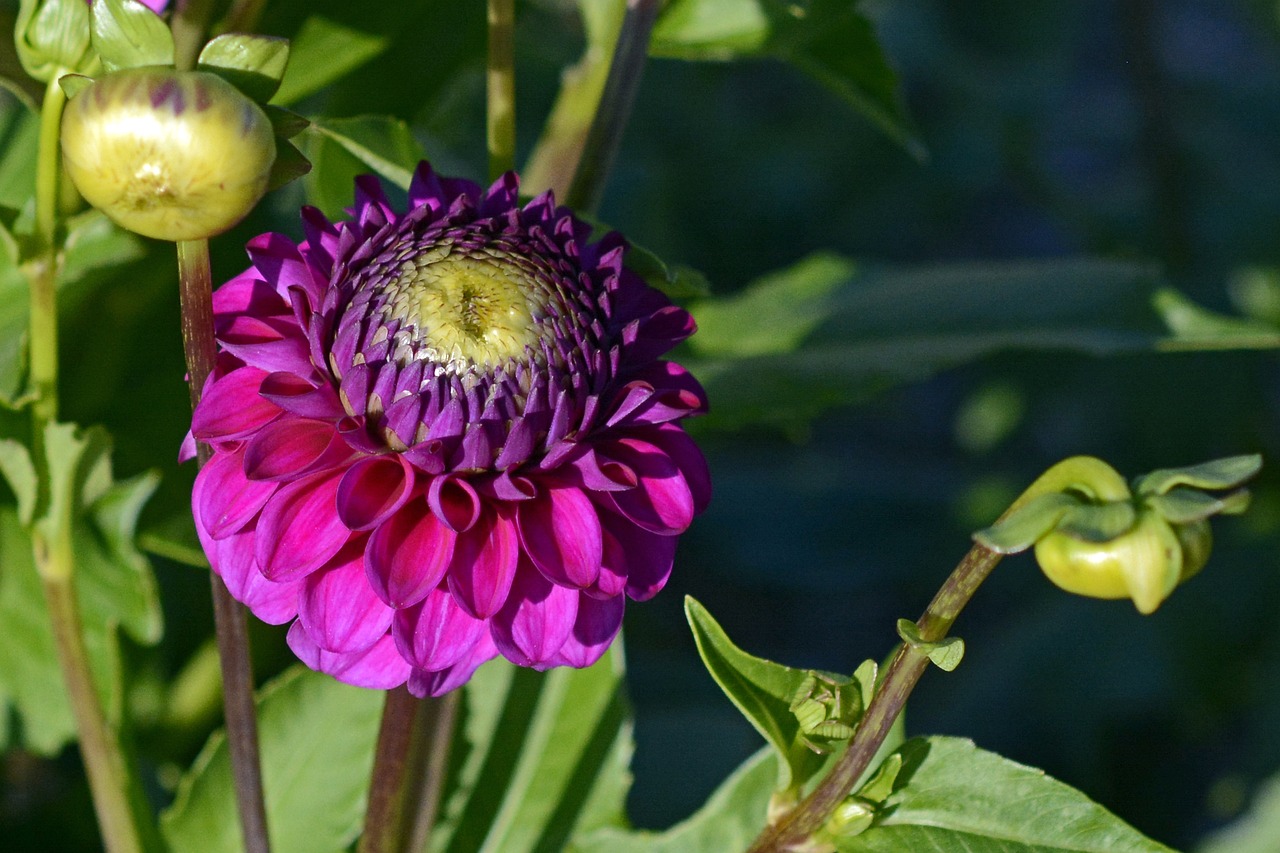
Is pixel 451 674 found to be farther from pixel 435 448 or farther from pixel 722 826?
pixel 722 826

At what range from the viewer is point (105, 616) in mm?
692

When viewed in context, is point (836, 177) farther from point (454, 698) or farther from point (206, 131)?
point (206, 131)

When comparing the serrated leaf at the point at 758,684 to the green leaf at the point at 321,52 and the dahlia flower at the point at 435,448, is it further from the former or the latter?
the green leaf at the point at 321,52

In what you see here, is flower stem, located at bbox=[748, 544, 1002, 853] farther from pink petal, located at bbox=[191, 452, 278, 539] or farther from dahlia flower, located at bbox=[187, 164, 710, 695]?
pink petal, located at bbox=[191, 452, 278, 539]

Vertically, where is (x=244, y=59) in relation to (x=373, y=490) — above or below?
above

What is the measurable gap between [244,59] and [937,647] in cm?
28

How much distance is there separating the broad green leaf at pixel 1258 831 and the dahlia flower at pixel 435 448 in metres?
0.92

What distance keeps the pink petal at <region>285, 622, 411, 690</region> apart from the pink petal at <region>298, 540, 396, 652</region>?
11mm

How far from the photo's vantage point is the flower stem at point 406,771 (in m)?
0.49

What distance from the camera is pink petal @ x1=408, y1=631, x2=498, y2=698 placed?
0.44m

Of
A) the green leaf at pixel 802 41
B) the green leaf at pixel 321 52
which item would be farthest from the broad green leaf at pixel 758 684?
the green leaf at pixel 321 52

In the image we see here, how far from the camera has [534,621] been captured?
0.44 meters

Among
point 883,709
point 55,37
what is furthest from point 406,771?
point 55,37

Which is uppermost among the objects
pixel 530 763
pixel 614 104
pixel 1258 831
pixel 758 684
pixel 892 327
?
pixel 614 104
